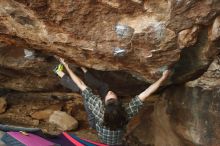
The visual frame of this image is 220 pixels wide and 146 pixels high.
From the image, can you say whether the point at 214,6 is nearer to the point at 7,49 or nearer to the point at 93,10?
the point at 93,10

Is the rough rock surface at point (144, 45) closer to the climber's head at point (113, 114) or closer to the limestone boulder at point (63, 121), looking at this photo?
the climber's head at point (113, 114)

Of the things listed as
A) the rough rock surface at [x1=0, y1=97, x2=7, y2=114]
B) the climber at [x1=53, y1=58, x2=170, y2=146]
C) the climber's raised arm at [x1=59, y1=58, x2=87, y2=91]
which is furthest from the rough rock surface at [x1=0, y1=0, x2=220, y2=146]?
the rough rock surface at [x1=0, y1=97, x2=7, y2=114]

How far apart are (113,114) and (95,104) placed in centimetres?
32

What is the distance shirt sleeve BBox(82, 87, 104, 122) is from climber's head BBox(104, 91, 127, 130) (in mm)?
143

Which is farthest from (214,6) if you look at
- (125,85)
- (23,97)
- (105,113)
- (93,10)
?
(23,97)

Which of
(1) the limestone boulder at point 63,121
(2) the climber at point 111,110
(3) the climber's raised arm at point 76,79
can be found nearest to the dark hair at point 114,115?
(2) the climber at point 111,110

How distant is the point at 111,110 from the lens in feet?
13.1

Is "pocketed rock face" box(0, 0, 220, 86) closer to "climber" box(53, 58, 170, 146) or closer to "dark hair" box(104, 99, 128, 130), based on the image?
"climber" box(53, 58, 170, 146)

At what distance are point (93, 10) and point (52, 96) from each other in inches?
109

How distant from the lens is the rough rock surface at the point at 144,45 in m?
3.62

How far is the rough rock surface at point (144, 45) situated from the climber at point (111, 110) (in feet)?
0.80

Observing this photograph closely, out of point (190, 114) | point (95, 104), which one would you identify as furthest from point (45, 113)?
point (190, 114)

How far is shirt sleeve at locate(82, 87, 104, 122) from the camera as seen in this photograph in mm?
4207

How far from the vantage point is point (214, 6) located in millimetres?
3430
